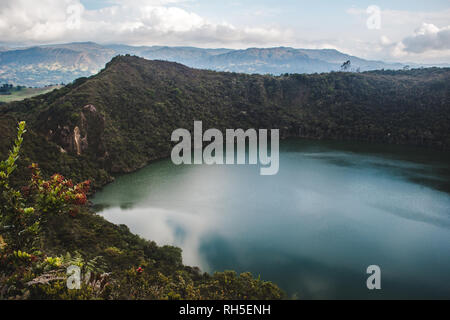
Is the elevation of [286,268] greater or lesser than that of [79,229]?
lesser

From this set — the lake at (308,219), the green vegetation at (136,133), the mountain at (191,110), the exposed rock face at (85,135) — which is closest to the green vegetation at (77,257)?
the green vegetation at (136,133)

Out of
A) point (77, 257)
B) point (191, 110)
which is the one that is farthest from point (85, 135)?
point (77, 257)

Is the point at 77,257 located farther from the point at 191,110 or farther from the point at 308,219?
the point at 191,110

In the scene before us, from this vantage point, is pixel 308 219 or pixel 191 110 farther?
pixel 191 110

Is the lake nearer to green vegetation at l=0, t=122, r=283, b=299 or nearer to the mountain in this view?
green vegetation at l=0, t=122, r=283, b=299
